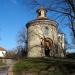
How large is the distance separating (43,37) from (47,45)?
1.99 m

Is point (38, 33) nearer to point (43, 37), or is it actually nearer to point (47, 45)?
point (43, 37)

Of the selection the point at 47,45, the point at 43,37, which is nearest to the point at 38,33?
the point at 43,37

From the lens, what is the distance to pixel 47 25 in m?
49.6

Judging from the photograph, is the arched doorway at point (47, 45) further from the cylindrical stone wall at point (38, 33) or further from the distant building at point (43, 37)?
the cylindrical stone wall at point (38, 33)

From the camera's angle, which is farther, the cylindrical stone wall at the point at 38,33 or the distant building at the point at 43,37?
the cylindrical stone wall at the point at 38,33

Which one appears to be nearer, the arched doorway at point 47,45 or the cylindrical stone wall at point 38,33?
the arched doorway at point 47,45

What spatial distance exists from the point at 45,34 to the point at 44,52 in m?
4.34

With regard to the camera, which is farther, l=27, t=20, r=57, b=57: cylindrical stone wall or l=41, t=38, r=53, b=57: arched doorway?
l=27, t=20, r=57, b=57: cylindrical stone wall

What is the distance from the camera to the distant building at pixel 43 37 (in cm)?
4884

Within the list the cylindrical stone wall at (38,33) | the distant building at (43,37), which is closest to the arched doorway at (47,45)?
the distant building at (43,37)

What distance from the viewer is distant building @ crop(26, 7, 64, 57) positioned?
48.8 meters

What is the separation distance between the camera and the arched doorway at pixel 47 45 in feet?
160

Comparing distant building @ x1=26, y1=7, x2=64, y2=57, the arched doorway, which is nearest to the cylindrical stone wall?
distant building @ x1=26, y1=7, x2=64, y2=57

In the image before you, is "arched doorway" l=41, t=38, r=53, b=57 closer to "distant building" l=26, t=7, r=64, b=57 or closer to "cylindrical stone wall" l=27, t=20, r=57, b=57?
"distant building" l=26, t=7, r=64, b=57
